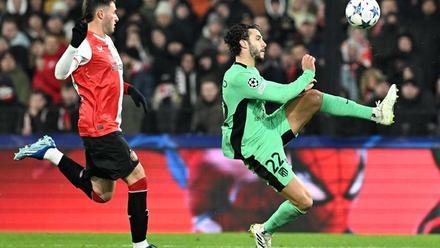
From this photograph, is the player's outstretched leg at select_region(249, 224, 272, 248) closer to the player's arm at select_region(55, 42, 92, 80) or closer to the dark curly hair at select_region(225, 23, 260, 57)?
the dark curly hair at select_region(225, 23, 260, 57)

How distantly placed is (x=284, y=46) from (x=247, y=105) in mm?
5185

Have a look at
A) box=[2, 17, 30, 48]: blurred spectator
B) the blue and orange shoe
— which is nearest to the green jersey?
the blue and orange shoe

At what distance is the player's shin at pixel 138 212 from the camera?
28.8 ft

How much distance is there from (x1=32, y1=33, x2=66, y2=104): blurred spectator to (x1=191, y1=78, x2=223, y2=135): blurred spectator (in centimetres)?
198

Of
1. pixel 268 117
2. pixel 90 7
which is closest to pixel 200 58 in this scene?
→ pixel 268 117

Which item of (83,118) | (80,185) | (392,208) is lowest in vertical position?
(392,208)

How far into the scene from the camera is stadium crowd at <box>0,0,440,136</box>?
1273cm

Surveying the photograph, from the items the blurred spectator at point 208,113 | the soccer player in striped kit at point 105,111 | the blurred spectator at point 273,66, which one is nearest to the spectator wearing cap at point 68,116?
the blurred spectator at point 208,113

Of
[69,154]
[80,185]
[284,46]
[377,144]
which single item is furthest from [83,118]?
[284,46]

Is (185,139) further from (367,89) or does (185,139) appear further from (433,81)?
(433,81)

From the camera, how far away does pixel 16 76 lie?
14172mm

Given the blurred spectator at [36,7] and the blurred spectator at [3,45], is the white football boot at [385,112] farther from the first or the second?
the blurred spectator at [36,7]

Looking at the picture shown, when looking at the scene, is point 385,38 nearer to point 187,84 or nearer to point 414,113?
point 414,113

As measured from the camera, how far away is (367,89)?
1280 cm
